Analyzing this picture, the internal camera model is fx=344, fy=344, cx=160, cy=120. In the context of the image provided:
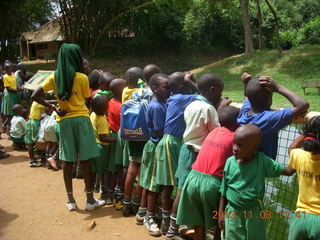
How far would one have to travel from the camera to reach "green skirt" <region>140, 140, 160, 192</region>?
3.57 m

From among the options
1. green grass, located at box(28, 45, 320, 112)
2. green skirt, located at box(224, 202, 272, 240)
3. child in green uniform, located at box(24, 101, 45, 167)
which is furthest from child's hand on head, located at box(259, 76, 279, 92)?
green grass, located at box(28, 45, 320, 112)

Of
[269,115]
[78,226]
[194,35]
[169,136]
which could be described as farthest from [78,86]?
[194,35]

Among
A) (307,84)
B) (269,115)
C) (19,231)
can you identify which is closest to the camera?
(269,115)

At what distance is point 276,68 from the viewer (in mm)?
16859

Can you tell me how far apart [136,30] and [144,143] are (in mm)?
24679

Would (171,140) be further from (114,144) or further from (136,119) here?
(114,144)

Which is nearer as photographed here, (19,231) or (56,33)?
(19,231)

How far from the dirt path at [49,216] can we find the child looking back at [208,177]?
86cm

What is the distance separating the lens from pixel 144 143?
3889 millimetres

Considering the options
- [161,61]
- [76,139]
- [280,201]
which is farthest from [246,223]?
[161,61]

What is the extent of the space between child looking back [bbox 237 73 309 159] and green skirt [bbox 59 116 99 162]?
1.93 m

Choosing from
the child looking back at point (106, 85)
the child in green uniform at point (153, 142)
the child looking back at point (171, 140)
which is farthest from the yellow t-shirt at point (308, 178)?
the child looking back at point (106, 85)

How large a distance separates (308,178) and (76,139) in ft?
8.54

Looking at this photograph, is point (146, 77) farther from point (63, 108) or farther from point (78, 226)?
point (78, 226)
